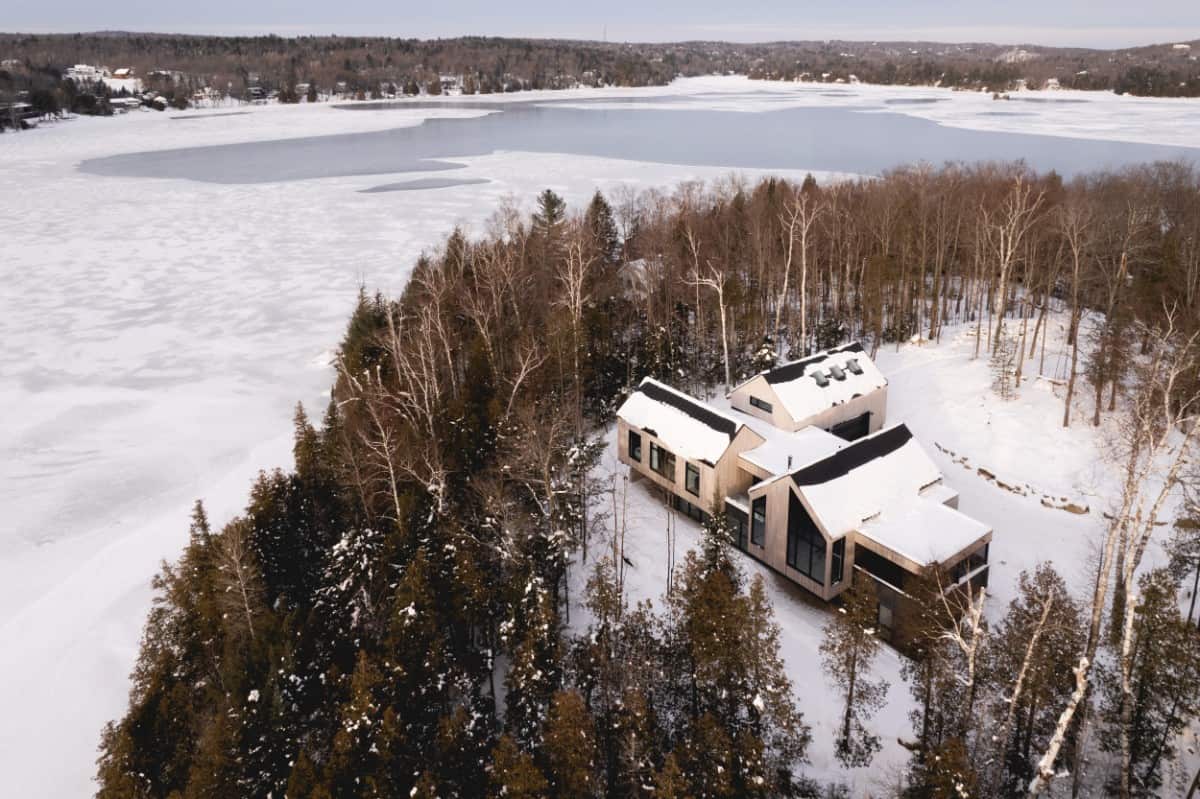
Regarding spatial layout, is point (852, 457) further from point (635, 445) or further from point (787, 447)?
point (635, 445)

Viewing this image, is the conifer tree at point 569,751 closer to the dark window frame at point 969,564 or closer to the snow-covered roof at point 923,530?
the snow-covered roof at point 923,530

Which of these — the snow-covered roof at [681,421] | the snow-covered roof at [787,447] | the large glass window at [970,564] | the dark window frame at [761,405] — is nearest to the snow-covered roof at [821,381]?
the dark window frame at [761,405]

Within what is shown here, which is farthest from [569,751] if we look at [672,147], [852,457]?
[672,147]

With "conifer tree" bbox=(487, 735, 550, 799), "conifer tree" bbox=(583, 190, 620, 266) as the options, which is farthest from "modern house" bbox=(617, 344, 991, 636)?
"conifer tree" bbox=(583, 190, 620, 266)

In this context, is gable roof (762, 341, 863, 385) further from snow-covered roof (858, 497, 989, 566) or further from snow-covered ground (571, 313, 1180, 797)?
snow-covered roof (858, 497, 989, 566)

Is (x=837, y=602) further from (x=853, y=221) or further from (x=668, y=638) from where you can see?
(x=853, y=221)
